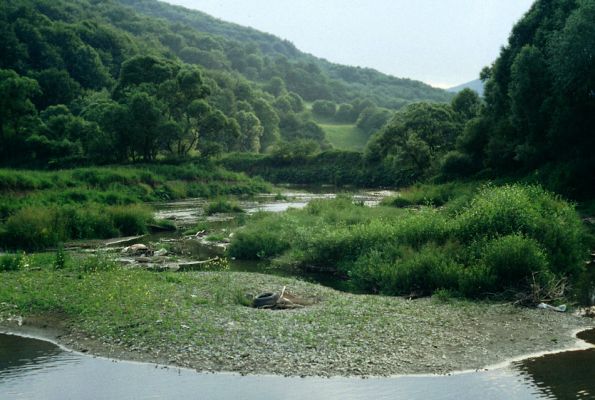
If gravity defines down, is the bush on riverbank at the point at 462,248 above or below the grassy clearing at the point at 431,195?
above

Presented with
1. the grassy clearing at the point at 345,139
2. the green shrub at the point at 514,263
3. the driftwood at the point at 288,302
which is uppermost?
the green shrub at the point at 514,263

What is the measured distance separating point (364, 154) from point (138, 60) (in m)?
41.7

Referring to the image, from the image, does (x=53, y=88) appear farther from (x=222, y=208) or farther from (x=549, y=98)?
(x=549, y=98)

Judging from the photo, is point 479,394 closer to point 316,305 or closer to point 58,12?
point 316,305

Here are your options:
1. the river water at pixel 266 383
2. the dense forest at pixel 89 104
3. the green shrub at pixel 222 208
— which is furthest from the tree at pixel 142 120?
the river water at pixel 266 383

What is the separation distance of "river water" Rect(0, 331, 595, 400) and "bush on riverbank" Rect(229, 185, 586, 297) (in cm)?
714

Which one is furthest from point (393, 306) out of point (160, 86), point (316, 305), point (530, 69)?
point (160, 86)

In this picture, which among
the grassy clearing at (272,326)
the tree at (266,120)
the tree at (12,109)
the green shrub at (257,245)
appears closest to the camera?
the grassy clearing at (272,326)

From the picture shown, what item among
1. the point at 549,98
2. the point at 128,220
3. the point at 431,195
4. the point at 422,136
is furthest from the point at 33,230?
the point at 422,136

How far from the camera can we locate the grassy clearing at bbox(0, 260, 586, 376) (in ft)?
58.9

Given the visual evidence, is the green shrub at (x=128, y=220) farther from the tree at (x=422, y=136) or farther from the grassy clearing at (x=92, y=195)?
the tree at (x=422, y=136)

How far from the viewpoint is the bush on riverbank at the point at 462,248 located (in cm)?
2530

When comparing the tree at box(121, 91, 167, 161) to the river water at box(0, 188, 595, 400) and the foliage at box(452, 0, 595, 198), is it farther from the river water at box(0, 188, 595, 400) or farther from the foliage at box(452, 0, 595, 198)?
the river water at box(0, 188, 595, 400)

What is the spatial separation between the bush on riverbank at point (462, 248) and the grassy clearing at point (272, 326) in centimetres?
198
